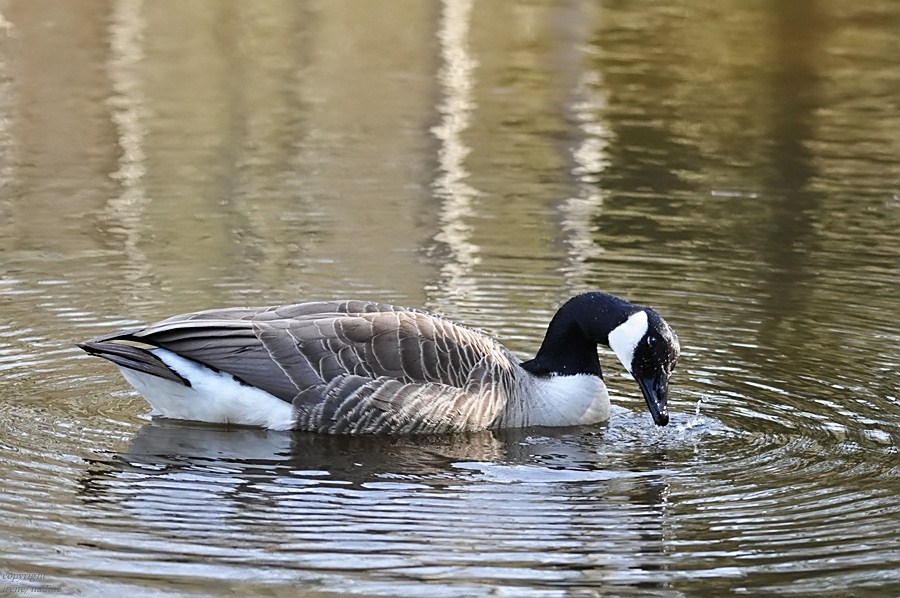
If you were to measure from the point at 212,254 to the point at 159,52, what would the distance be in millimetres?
12247

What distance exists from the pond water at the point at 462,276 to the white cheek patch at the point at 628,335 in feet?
1.63

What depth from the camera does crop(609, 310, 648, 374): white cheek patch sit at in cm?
941

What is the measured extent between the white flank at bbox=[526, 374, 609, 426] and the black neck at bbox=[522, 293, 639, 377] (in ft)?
0.37

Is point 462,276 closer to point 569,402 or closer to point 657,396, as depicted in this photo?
point 569,402

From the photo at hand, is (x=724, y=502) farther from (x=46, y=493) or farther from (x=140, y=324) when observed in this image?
(x=140, y=324)

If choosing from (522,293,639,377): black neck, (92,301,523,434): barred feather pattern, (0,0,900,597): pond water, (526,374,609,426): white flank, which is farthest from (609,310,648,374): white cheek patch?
(92,301,523,434): barred feather pattern

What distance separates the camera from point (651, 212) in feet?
50.5

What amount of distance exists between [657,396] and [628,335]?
0.45 metres

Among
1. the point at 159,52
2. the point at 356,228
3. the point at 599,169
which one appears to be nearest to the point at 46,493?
the point at 356,228

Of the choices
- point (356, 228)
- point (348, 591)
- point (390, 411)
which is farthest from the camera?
point (356, 228)

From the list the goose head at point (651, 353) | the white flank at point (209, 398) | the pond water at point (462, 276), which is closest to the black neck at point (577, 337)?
the goose head at point (651, 353)

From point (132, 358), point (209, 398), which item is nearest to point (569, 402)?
point (209, 398)

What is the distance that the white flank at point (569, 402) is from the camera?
9.63 m

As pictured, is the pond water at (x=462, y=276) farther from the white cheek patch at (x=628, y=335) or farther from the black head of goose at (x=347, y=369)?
the white cheek patch at (x=628, y=335)
